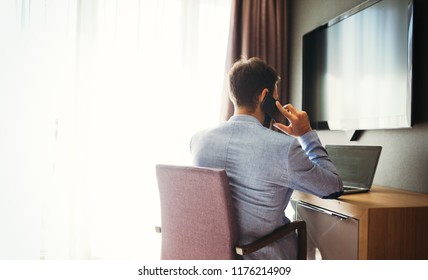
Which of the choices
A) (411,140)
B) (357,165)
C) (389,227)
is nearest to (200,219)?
(389,227)

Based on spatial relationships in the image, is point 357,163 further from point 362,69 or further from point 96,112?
point 96,112

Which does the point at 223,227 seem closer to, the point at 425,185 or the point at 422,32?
the point at 425,185

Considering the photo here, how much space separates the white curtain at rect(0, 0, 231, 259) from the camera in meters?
2.07

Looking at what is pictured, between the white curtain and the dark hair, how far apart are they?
46.6 inches

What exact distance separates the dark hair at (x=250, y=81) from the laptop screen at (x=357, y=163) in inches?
21.3

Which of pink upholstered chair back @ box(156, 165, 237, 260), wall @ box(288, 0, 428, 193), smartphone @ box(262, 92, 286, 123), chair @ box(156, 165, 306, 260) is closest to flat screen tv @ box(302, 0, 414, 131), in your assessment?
wall @ box(288, 0, 428, 193)

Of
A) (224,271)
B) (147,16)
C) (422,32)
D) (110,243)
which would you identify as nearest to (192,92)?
(147,16)

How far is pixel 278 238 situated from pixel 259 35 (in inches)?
68.0

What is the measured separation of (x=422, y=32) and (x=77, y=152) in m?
1.81

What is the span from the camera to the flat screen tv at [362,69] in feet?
4.67

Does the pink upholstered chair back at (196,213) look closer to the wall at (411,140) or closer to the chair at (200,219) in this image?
the chair at (200,219)

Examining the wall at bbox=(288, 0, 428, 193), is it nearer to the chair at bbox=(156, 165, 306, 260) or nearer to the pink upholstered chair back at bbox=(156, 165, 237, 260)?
the chair at bbox=(156, 165, 306, 260)

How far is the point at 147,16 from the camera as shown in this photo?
2.30m

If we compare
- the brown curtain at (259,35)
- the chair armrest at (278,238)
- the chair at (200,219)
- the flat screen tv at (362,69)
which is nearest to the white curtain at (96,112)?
the brown curtain at (259,35)
